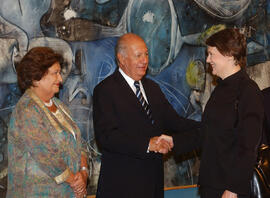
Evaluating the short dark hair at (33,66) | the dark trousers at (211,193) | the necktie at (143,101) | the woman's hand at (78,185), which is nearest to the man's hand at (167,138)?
the necktie at (143,101)

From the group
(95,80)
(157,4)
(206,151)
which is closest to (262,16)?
(157,4)

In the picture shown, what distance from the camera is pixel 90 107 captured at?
5574 millimetres

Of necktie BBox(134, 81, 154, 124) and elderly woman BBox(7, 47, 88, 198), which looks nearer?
elderly woman BBox(7, 47, 88, 198)

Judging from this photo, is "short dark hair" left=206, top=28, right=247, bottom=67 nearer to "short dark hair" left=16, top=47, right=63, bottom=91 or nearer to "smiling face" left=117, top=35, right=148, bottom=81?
"smiling face" left=117, top=35, right=148, bottom=81

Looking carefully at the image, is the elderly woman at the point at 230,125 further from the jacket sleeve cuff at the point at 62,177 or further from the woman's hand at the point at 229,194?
the jacket sleeve cuff at the point at 62,177

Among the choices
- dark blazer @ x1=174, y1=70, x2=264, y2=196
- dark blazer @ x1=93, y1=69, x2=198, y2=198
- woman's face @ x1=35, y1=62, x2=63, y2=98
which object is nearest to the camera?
dark blazer @ x1=174, y1=70, x2=264, y2=196

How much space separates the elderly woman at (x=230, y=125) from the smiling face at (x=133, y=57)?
2.48 ft

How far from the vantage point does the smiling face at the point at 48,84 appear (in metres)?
3.39

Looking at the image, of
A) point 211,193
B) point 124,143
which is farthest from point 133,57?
point 211,193

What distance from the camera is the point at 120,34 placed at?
5688 millimetres

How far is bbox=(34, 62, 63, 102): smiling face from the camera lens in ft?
11.1

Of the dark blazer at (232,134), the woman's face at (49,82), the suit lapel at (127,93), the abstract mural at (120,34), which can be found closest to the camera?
the dark blazer at (232,134)

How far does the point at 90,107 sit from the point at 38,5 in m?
1.50

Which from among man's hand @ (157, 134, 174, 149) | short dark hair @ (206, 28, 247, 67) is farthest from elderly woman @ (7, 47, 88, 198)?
short dark hair @ (206, 28, 247, 67)
